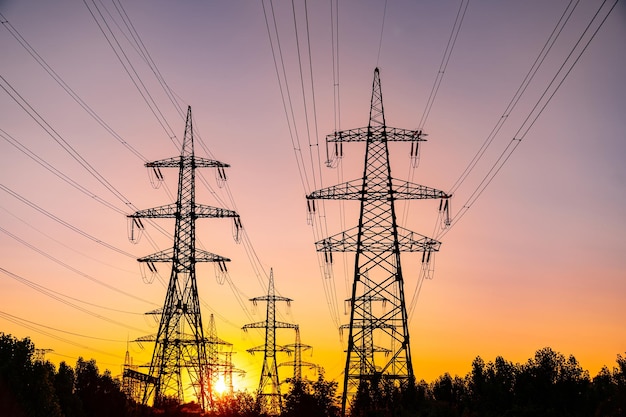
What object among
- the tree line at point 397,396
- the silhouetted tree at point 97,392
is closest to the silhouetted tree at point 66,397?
the tree line at point 397,396

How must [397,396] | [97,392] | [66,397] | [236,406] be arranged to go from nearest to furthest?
[397,396]
[236,406]
[66,397]
[97,392]

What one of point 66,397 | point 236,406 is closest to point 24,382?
point 236,406

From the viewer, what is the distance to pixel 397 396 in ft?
154

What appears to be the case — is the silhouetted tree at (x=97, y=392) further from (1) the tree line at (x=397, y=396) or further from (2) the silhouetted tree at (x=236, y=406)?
(2) the silhouetted tree at (x=236, y=406)

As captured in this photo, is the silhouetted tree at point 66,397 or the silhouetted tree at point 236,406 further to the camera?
the silhouetted tree at point 66,397

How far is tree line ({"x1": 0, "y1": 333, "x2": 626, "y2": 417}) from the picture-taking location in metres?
46.8

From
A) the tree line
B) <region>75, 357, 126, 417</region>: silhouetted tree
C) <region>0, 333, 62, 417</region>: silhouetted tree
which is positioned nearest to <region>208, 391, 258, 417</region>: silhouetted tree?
the tree line

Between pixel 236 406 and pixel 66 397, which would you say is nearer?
pixel 236 406

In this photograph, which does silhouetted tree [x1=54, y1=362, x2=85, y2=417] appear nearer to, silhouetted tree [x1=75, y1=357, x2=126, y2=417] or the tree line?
the tree line

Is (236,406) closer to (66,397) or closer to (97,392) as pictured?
(66,397)

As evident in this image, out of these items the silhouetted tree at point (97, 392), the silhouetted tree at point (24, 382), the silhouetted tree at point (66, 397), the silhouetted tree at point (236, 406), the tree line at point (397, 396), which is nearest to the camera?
the tree line at point (397, 396)

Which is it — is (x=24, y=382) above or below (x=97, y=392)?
below

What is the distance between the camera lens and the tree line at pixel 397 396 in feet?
154

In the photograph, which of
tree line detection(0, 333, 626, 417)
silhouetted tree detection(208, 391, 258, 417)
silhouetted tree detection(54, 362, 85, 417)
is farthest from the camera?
silhouetted tree detection(54, 362, 85, 417)
